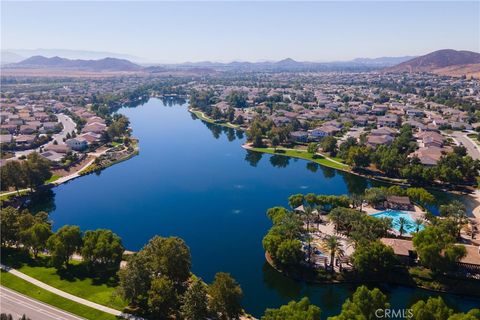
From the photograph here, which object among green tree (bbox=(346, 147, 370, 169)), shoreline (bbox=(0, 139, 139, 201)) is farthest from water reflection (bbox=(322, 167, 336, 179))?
shoreline (bbox=(0, 139, 139, 201))

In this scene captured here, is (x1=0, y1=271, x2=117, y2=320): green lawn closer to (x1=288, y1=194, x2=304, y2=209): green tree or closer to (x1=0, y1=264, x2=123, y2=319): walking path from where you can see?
(x1=0, y1=264, x2=123, y2=319): walking path

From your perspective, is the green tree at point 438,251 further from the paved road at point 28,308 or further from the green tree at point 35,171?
the green tree at point 35,171

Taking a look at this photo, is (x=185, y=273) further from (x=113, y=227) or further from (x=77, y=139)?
(x=77, y=139)

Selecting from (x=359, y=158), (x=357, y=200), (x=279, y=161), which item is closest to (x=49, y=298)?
(x=357, y=200)

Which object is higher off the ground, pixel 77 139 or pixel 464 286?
pixel 77 139

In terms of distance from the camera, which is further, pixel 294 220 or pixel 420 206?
pixel 420 206

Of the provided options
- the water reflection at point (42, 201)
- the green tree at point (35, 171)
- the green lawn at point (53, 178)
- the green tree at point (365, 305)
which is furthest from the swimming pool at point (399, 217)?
the green lawn at point (53, 178)

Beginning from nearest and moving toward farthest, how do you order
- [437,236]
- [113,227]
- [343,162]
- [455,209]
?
[437,236] < [455,209] < [113,227] < [343,162]

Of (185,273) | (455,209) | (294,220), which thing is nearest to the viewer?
(185,273)

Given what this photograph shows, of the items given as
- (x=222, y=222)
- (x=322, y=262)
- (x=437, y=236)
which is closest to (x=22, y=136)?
(x=222, y=222)
